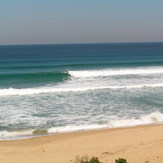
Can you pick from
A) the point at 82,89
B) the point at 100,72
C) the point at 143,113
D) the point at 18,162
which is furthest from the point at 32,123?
the point at 100,72

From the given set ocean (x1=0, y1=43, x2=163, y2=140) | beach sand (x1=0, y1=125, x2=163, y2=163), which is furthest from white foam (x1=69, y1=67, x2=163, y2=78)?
beach sand (x1=0, y1=125, x2=163, y2=163)

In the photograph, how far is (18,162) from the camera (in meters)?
10.0

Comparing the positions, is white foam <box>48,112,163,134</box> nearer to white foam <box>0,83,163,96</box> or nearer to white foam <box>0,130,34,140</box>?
white foam <box>0,130,34,140</box>

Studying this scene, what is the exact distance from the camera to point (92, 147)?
37.4 ft

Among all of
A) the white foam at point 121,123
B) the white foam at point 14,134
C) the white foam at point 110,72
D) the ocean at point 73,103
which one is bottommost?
the white foam at point 14,134

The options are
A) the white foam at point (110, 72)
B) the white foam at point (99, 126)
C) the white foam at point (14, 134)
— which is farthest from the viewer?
the white foam at point (110, 72)

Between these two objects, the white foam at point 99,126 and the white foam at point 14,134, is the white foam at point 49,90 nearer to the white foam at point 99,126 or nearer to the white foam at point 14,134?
the white foam at point 99,126

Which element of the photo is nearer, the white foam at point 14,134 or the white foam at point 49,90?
the white foam at point 14,134

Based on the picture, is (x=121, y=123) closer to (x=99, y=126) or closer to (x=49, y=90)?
(x=99, y=126)

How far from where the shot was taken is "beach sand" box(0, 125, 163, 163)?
33.5 ft

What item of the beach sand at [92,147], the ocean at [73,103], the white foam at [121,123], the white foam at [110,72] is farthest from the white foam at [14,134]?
the white foam at [110,72]

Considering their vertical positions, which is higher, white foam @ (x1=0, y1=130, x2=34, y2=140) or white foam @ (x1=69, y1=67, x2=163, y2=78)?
white foam @ (x1=69, y1=67, x2=163, y2=78)

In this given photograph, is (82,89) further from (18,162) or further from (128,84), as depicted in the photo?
(18,162)

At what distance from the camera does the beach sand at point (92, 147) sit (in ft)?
33.5
